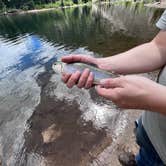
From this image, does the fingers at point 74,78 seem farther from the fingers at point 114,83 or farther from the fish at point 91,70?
the fingers at point 114,83

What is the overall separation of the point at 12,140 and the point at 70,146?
2071 millimetres

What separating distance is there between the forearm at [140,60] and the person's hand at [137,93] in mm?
647

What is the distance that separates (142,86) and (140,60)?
0.76 m

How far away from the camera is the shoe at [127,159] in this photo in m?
4.23

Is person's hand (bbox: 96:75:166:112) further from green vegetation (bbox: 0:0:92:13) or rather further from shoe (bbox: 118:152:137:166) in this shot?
green vegetation (bbox: 0:0:92:13)

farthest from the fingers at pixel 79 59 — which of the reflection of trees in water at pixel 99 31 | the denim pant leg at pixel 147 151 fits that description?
the reflection of trees in water at pixel 99 31

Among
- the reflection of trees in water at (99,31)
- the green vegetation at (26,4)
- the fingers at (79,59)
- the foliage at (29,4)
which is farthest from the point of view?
the foliage at (29,4)

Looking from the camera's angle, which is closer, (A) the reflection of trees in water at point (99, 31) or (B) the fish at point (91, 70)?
(B) the fish at point (91, 70)

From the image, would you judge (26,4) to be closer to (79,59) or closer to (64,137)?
(64,137)

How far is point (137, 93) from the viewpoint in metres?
1.33

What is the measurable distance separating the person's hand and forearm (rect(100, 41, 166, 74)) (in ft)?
2.12

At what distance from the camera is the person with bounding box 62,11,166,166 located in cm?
134

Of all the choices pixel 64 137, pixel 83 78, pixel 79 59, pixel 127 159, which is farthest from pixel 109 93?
pixel 64 137

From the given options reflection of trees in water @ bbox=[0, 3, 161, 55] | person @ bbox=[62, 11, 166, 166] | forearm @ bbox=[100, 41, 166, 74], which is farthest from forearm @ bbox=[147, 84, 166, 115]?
reflection of trees in water @ bbox=[0, 3, 161, 55]
